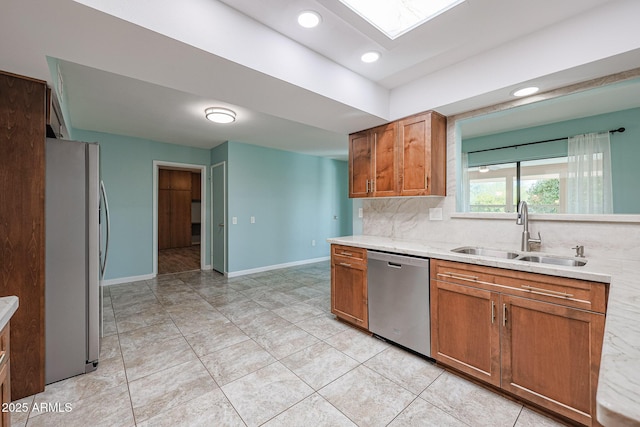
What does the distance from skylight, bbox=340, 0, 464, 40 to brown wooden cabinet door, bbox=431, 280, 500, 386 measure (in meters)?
1.81

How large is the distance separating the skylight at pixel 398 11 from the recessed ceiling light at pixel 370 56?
0.27 metres

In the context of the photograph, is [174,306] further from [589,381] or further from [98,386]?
[589,381]

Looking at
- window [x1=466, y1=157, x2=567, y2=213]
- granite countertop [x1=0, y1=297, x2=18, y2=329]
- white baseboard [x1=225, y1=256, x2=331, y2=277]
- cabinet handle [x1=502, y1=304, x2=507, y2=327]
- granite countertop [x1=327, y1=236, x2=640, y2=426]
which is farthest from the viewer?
white baseboard [x1=225, y1=256, x2=331, y2=277]

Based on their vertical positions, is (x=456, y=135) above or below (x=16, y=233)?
above

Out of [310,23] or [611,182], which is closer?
[310,23]

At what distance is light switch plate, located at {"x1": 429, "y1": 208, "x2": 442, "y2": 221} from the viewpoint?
2.71 meters

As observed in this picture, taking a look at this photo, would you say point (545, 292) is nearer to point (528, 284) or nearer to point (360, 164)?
point (528, 284)

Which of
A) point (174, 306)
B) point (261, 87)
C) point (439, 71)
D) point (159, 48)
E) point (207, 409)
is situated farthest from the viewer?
point (174, 306)

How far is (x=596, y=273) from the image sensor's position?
139 centimetres

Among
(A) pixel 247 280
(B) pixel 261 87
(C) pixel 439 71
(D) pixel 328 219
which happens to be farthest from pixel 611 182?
(A) pixel 247 280

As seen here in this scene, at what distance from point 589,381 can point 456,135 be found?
2.04m

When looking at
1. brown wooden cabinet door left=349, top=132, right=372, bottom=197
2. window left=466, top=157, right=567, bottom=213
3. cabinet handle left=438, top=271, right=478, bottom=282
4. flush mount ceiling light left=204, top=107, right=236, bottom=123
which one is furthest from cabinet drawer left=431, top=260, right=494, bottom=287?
flush mount ceiling light left=204, top=107, right=236, bottom=123

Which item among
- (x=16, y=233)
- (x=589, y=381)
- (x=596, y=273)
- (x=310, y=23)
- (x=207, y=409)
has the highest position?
(x=310, y=23)

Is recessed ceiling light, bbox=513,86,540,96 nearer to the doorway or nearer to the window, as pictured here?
the window
